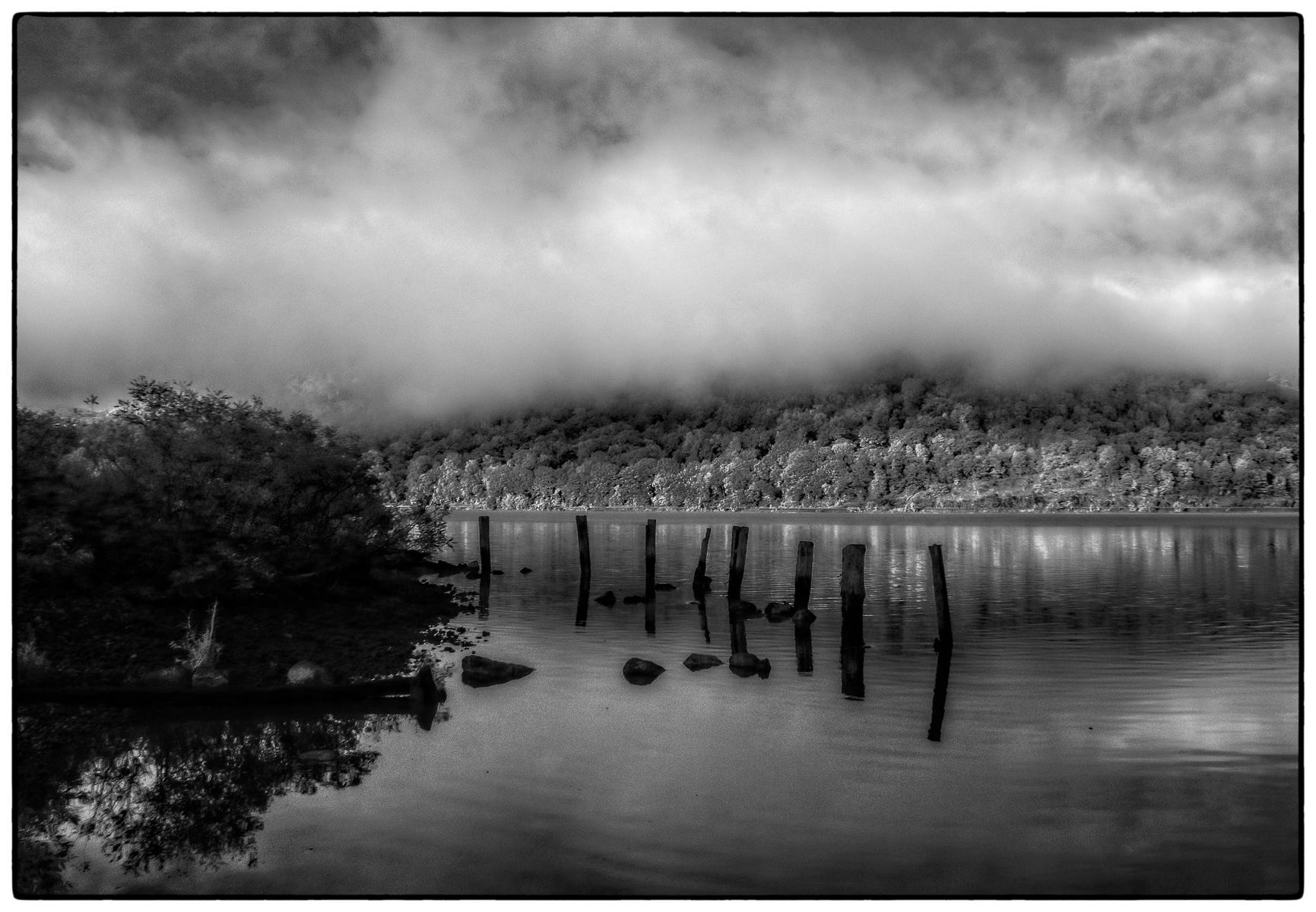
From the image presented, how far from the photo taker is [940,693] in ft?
52.0

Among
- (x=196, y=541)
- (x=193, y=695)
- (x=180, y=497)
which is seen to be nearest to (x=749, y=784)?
(x=193, y=695)

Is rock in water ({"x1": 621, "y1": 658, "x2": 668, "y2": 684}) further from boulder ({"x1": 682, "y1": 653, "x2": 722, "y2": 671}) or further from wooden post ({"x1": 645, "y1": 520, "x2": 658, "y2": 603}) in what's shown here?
wooden post ({"x1": 645, "y1": 520, "x2": 658, "y2": 603})

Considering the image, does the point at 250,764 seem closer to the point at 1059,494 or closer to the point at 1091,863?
the point at 1091,863

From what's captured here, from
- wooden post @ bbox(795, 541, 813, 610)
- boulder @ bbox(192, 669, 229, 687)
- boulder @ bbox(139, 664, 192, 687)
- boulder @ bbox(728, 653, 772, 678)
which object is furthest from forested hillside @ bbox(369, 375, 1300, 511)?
boulder @ bbox(192, 669, 229, 687)

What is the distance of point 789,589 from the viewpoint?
34500 millimetres

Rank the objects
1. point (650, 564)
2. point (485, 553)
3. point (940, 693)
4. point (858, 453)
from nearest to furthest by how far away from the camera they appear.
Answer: point (940, 693) < point (650, 564) < point (485, 553) < point (858, 453)

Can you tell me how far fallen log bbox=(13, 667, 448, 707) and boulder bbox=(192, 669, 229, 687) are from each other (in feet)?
2.47

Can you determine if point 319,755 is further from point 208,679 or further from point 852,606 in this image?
point 852,606

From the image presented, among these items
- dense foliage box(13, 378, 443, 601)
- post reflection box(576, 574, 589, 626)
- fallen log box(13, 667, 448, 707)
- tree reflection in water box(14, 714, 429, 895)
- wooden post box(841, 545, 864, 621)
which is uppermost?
dense foliage box(13, 378, 443, 601)

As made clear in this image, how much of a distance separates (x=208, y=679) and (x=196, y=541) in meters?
6.35

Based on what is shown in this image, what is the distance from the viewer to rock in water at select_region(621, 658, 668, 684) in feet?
54.3

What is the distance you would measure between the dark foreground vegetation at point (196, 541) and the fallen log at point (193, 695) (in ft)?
3.73

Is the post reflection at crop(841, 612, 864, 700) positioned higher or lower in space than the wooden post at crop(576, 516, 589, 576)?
lower

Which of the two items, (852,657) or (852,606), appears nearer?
(852,657)
